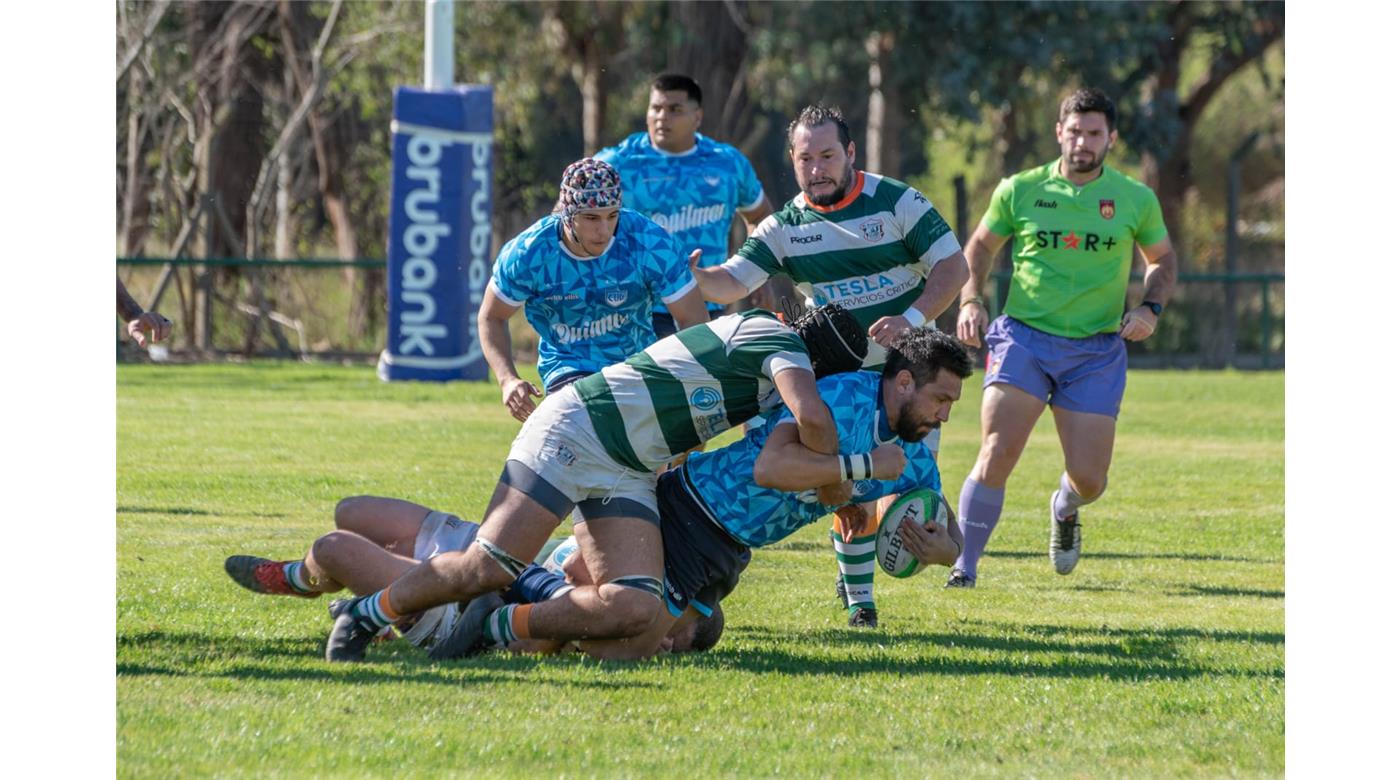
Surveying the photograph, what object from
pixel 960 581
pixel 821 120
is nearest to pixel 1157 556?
pixel 960 581

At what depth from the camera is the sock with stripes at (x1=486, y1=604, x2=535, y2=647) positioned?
20.7 feet

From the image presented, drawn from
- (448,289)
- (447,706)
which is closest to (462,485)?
(447,706)

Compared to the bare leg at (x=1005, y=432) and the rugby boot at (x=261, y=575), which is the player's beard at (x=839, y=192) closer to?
the bare leg at (x=1005, y=432)

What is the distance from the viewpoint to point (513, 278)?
7.37m

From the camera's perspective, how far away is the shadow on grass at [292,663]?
5.88m

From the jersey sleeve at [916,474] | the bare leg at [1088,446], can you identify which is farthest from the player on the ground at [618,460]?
the bare leg at [1088,446]

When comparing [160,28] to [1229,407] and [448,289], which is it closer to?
[448,289]

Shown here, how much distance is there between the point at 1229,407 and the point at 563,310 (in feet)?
40.4

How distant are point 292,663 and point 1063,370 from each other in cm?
380

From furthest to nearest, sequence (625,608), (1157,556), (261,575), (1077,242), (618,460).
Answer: (1157,556)
(1077,242)
(261,575)
(618,460)
(625,608)

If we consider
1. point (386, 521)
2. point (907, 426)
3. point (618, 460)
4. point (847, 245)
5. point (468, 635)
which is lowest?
point (468, 635)

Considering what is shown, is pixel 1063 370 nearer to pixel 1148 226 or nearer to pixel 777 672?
pixel 1148 226

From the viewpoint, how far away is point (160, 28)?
25.6 m

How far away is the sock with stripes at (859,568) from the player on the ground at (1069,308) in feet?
3.85
